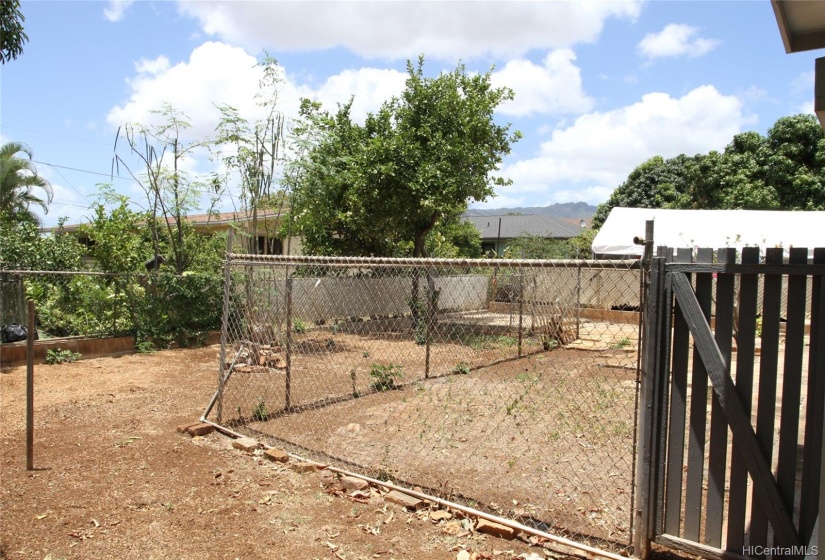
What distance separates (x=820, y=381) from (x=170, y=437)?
5352 mm

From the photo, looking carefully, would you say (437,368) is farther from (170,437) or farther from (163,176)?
(163,176)

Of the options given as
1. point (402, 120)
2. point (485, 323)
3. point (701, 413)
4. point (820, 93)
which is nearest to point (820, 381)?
Result: point (701, 413)

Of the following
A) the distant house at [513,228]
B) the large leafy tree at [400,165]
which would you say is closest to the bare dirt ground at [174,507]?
the large leafy tree at [400,165]

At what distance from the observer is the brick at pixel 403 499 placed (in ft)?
13.6

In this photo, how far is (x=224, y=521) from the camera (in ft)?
13.0

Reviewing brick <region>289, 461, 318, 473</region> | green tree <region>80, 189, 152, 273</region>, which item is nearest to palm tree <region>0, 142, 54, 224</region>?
green tree <region>80, 189, 152, 273</region>

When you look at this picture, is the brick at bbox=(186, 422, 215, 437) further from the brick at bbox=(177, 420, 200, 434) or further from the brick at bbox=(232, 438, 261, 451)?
the brick at bbox=(232, 438, 261, 451)

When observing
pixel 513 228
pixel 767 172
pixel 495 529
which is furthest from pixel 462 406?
pixel 513 228

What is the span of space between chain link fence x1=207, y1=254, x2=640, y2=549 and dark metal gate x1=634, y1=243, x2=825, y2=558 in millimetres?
397

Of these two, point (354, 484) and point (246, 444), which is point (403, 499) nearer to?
point (354, 484)

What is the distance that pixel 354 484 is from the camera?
4453mm

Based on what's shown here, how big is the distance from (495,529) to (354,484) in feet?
3.97

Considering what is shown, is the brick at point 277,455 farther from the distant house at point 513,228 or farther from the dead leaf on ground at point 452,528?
the distant house at point 513,228

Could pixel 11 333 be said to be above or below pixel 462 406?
above
